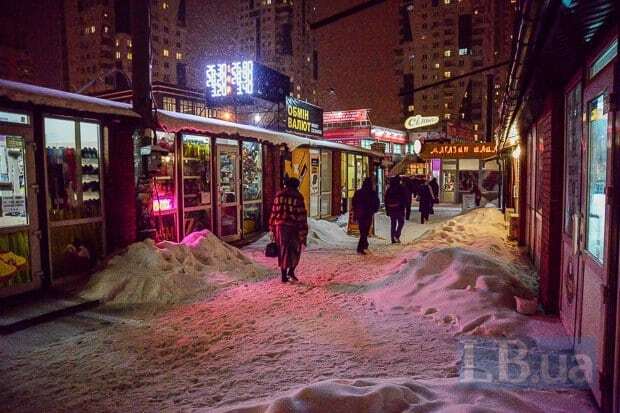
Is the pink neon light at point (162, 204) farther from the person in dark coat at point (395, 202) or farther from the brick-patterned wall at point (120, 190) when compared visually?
the person in dark coat at point (395, 202)

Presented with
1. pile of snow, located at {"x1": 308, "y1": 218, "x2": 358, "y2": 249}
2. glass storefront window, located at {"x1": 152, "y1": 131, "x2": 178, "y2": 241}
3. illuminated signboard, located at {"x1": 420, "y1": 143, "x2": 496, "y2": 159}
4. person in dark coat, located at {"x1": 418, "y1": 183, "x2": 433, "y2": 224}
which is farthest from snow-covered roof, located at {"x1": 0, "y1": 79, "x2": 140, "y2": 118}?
illuminated signboard, located at {"x1": 420, "y1": 143, "x2": 496, "y2": 159}

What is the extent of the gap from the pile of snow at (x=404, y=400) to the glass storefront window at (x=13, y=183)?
5410 millimetres

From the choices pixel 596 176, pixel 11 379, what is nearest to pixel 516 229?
pixel 596 176

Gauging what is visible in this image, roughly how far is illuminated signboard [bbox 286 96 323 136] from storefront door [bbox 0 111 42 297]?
43.8ft

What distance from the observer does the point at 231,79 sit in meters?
18.7

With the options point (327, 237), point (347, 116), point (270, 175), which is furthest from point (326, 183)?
point (347, 116)

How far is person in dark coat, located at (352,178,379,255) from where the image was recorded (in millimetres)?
11664

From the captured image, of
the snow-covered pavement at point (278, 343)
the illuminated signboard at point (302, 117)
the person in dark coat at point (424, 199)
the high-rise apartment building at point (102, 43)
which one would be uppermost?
the high-rise apartment building at point (102, 43)

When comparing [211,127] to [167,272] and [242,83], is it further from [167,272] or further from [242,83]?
[242,83]

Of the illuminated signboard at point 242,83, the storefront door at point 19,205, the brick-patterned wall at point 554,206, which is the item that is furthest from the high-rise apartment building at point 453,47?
the storefront door at point 19,205

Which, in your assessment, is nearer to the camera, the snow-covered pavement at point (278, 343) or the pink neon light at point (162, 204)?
the snow-covered pavement at point (278, 343)

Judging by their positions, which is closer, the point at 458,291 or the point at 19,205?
the point at 458,291

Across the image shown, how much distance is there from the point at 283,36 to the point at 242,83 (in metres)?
123

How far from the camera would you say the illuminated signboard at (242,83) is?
18.3 meters
